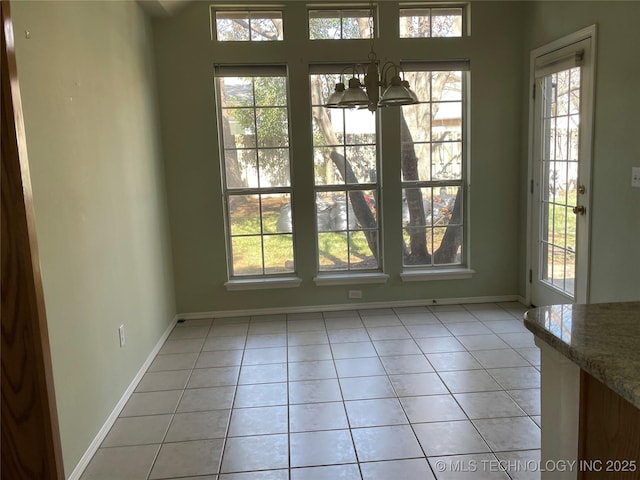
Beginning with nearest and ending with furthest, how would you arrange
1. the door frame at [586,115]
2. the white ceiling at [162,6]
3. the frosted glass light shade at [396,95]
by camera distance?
the frosted glass light shade at [396,95]
the door frame at [586,115]
the white ceiling at [162,6]

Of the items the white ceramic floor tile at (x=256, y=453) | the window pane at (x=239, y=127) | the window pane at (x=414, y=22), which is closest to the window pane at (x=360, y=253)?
the window pane at (x=239, y=127)

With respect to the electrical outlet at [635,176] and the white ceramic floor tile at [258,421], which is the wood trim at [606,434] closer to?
the white ceramic floor tile at [258,421]

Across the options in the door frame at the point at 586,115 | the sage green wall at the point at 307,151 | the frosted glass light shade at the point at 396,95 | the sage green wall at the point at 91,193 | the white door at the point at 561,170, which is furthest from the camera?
the sage green wall at the point at 307,151

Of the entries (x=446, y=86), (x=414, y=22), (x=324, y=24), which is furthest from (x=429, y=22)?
(x=324, y=24)

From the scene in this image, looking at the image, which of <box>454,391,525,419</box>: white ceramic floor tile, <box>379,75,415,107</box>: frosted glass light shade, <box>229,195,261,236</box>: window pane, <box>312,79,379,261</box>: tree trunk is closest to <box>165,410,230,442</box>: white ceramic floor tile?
<box>454,391,525,419</box>: white ceramic floor tile

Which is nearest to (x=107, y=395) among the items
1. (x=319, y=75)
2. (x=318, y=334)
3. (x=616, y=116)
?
(x=318, y=334)

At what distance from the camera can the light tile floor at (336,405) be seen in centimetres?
226

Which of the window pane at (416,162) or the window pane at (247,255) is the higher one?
the window pane at (416,162)

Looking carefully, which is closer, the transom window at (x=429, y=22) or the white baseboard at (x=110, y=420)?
the white baseboard at (x=110, y=420)

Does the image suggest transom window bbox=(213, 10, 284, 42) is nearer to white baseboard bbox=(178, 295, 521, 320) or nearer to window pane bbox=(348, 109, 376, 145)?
window pane bbox=(348, 109, 376, 145)

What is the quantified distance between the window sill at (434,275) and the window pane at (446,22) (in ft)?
6.76

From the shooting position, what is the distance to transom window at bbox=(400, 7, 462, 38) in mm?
4312

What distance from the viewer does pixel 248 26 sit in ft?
13.8

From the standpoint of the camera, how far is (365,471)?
2188mm
